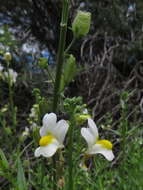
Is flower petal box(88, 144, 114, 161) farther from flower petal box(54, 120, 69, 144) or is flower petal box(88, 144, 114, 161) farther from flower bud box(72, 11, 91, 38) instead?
flower bud box(72, 11, 91, 38)

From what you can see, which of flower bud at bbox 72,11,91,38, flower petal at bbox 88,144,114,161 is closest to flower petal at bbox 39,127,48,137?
flower petal at bbox 88,144,114,161

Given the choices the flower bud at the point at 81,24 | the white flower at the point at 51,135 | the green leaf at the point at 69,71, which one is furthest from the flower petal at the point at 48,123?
the flower bud at the point at 81,24

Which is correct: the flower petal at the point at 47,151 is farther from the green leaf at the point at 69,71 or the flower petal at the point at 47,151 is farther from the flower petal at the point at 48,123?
the green leaf at the point at 69,71

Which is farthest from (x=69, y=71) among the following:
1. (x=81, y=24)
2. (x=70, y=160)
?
(x=70, y=160)

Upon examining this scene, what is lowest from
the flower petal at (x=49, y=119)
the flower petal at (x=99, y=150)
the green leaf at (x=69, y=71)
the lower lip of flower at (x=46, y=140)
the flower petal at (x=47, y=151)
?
the flower petal at (x=99, y=150)

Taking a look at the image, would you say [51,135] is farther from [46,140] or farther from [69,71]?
[69,71]

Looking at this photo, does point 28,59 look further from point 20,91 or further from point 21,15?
point 21,15

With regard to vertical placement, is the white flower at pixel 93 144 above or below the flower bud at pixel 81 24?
below

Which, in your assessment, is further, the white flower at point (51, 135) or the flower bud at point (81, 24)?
the flower bud at point (81, 24)
